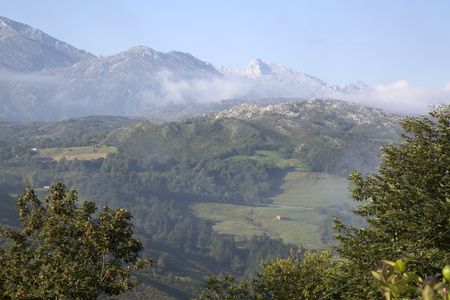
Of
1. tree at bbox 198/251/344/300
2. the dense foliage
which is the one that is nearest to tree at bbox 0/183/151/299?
tree at bbox 198/251/344/300

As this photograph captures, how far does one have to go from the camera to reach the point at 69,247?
3066 centimetres

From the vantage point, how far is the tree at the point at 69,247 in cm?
2836

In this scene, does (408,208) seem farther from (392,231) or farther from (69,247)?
(69,247)

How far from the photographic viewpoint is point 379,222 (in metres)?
38.3

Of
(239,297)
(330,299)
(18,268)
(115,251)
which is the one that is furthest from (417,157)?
(18,268)

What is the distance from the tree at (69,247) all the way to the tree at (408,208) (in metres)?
15.3

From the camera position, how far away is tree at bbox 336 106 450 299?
3262cm

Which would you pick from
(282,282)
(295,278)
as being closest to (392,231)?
(295,278)

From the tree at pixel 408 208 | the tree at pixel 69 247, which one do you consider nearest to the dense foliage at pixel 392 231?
the tree at pixel 408 208

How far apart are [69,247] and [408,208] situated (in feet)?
78.5

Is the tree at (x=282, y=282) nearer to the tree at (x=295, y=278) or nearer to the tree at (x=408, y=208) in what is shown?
the tree at (x=295, y=278)

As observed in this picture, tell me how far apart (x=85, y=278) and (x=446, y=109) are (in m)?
32.6

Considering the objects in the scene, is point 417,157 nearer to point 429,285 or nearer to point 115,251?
point 115,251

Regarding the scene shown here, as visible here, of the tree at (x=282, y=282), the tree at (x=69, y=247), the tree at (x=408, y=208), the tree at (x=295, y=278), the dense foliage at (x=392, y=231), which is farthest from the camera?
the tree at (x=282, y=282)
